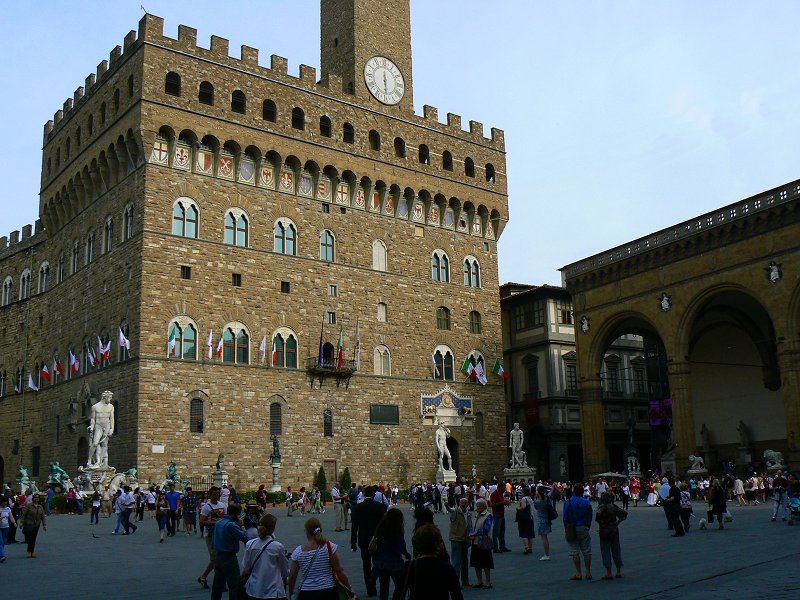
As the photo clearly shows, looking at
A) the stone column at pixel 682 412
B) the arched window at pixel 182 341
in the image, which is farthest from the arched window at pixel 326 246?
the stone column at pixel 682 412

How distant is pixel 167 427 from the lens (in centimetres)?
3434

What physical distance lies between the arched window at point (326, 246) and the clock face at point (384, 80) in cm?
848

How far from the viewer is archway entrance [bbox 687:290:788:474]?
134 feet

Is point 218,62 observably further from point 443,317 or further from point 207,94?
point 443,317

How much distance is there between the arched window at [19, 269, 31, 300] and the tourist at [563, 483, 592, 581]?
1628 inches

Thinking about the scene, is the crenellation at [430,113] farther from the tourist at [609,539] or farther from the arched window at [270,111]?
the tourist at [609,539]

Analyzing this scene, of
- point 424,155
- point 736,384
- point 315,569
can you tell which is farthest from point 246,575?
point 736,384

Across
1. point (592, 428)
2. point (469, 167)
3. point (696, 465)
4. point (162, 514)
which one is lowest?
point (162, 514)

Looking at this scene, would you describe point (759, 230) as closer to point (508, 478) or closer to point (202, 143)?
point (508, 478)

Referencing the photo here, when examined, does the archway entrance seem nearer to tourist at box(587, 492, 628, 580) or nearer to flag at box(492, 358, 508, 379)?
flag at box(492, 358, 508, 379)

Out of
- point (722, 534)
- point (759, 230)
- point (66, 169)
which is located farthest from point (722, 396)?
point (66, 169)

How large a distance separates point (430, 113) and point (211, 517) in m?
35.4

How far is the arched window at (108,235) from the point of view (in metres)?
38.6

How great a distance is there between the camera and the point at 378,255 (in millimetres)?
43188
